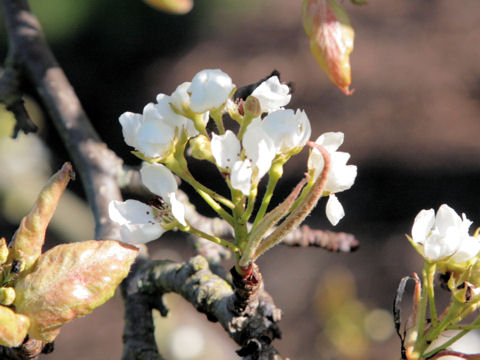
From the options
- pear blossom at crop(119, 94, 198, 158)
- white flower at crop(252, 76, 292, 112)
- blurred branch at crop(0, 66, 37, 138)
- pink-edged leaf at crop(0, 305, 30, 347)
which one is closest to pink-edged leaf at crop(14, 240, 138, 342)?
pink-edged leaf at crop(0, 305, 30, 347)

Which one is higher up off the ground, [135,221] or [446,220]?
[446,220]

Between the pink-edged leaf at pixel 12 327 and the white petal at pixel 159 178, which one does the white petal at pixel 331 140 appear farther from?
the pink-edged leaf at pixel 12 327

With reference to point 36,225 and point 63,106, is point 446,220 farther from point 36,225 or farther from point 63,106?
point 63,106

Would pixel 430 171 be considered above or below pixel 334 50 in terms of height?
above

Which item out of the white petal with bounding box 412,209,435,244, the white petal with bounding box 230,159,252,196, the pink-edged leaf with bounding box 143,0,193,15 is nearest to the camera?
the white petal with bounding box 230,159,252,196

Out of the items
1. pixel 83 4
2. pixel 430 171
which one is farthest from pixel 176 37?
pixel 430 171

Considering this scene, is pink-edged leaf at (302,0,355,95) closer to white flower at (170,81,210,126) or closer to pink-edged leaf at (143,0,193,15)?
white flower at (170,81,210,126)

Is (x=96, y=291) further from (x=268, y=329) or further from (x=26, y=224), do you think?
(x=268, y=329)

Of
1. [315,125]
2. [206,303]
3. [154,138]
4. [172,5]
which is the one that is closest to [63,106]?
[172,5]
